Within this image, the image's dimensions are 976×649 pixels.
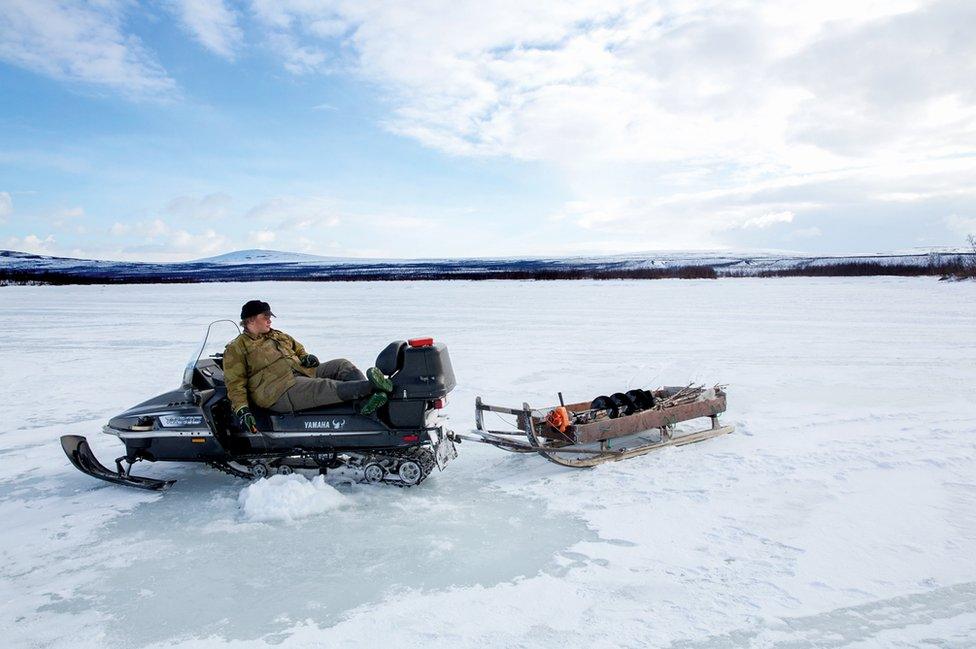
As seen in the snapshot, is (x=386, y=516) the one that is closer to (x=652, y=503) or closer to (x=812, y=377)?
(x=652, y=503)

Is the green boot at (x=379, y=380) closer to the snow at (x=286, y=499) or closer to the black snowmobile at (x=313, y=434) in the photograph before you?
the black snowmobile at (x=313, y=434)

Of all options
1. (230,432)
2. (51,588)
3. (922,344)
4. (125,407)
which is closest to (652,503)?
(230,432)

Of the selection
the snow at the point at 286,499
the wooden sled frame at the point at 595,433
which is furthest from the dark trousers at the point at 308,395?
the wooden sled frame at the point at 595,433

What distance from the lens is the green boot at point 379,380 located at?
423 cm

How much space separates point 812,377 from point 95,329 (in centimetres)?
1438

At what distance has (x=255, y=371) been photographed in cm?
442

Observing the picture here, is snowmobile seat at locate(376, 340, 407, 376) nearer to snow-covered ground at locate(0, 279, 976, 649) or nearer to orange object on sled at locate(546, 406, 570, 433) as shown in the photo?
snow-covered ground at locate(0, 279, 976, 649)

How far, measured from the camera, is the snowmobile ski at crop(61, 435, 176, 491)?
A: 176 inches

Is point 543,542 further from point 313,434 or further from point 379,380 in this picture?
point 313,434

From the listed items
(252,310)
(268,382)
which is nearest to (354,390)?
(268,382)

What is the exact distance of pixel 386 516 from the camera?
13.1 feet

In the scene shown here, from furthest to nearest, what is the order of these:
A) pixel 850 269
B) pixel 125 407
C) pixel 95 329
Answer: pixel 850 269
pixel 95 329
pixel 125 407

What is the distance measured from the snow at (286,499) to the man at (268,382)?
0.43 m

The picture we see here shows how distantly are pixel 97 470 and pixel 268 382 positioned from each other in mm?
1417
